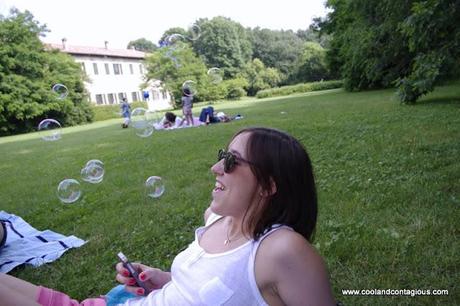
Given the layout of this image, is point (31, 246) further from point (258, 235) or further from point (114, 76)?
point (114, 76)

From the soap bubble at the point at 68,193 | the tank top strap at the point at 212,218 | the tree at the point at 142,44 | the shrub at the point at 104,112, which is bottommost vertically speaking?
the shrub at the point at 104,112

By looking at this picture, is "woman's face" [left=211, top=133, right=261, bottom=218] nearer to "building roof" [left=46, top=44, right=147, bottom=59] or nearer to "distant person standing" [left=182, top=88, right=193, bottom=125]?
"distant person standing" [left=182, top=88, right=193, bottom=125]

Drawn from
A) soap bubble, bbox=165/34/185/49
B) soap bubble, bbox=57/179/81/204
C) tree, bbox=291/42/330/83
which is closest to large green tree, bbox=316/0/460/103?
soap bubble, bbox=165/34/185/49

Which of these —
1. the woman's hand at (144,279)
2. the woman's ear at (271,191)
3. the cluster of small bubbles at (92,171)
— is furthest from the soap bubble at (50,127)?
the woman's ear at (271,191)

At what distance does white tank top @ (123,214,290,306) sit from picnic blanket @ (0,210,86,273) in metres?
2.50

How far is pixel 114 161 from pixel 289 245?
8147 millimetres

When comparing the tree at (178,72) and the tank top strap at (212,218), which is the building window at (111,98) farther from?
the tank top strap at (212,218)

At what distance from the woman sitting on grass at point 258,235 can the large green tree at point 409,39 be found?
10.7 meters

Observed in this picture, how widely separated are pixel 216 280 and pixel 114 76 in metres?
48.7

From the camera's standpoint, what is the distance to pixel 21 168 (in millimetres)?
10352

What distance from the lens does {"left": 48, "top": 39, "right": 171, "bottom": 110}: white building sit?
44184 millimetres

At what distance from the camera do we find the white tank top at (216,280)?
5.47ft

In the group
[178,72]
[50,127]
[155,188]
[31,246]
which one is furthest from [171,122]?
[178,72]

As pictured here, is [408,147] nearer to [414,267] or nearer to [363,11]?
[414,267]
